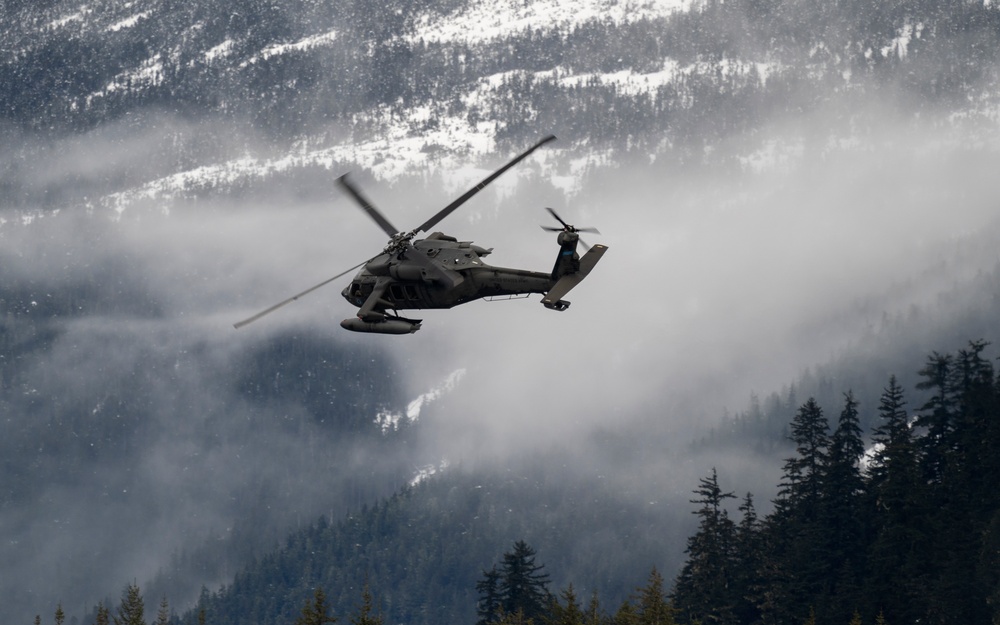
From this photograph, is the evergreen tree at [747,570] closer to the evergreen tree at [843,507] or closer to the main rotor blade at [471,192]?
the evergreen tree at [843,507]

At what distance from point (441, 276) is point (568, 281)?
5524mm

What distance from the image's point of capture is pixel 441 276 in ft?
224

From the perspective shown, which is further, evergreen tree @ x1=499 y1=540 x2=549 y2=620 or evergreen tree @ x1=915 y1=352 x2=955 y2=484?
evergreen tree @ x1=915 y1=352 x2=955 y2=484

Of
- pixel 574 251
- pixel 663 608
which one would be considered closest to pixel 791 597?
pixel 663 608

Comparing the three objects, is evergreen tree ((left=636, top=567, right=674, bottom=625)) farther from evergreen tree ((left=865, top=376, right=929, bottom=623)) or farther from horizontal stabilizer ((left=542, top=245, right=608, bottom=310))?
evergreen tree ((left=865, top=376, right=929, bottom=623))

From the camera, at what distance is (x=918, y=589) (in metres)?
121

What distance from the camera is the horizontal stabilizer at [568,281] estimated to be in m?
64.8

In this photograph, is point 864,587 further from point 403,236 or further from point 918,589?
point 403,236

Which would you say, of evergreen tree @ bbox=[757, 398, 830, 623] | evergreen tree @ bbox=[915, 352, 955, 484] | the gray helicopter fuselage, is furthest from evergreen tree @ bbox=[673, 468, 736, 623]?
the gray helicopter fuselage

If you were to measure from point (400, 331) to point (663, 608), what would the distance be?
1661 cm

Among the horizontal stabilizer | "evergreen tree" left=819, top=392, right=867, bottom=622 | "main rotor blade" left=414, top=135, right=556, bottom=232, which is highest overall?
"main rotor blade" left=414, top=135, right=556, bottom=232

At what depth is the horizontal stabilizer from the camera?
64.8 meters

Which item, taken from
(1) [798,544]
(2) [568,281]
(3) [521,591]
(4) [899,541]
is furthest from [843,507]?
(2) [568,281]

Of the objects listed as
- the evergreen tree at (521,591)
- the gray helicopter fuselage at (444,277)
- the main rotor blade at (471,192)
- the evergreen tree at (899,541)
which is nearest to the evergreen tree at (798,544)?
the evergreen tree at (899,541)
